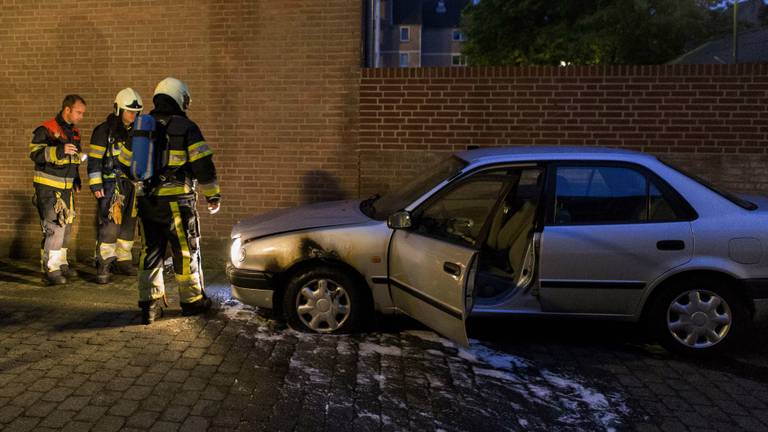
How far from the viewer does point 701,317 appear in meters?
4.64

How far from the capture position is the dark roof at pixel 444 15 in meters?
80.1

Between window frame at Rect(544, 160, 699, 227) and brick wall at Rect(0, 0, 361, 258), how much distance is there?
3.32 metres

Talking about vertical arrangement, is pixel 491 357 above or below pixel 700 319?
below

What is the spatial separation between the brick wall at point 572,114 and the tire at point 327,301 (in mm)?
2898

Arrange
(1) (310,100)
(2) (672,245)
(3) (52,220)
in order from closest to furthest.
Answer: (2) (672,245) < (3) (52,220) < (1) (310,100)

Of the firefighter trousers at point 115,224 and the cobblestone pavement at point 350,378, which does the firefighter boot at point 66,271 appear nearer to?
the firefighter trousers at point 115,224

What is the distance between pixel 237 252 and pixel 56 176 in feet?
8.24

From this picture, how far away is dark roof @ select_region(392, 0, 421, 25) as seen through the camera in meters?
77.1

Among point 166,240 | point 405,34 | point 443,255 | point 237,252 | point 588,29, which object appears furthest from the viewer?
point 405,34

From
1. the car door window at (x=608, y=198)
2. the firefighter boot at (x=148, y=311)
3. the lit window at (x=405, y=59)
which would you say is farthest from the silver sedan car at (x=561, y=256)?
the lit window at (x=405, y=59)

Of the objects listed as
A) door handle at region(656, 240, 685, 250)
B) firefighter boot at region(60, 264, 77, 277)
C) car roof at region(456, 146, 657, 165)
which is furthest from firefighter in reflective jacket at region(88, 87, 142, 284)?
door handle at region(656, 240, 685, 250)

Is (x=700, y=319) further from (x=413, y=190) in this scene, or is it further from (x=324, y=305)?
(x=324, y=305)

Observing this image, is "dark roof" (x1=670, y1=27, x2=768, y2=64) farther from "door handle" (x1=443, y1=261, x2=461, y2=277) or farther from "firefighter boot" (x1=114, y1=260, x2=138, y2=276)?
"door handle" (x1=443, y1=261, x2=461, y2=277)

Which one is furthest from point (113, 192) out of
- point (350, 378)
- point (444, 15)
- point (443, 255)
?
point (444, 15)
